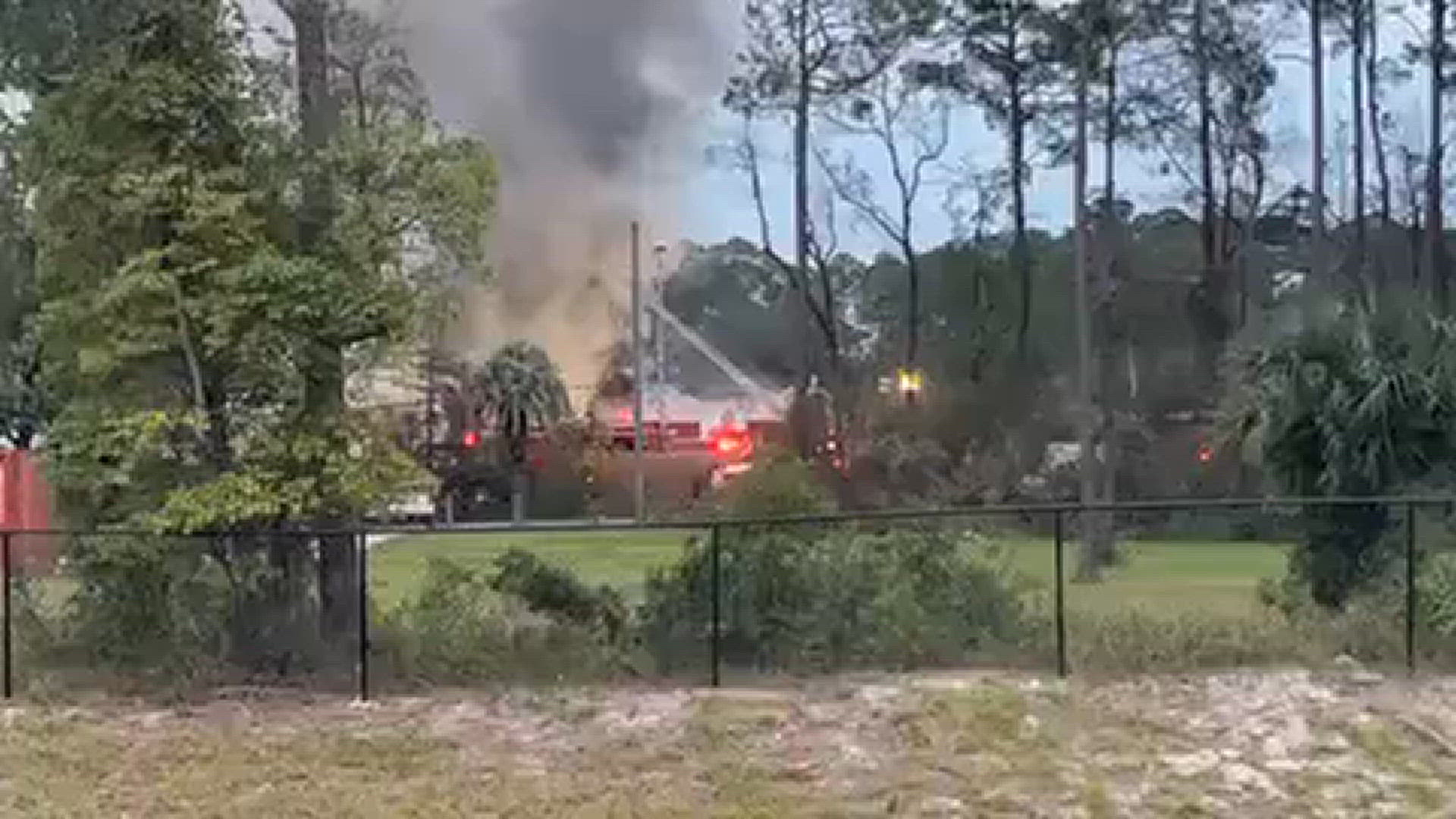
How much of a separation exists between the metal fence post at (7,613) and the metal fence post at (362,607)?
1.79 m

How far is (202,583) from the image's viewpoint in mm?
9172

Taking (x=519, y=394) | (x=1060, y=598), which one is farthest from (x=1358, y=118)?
(x=1060, y=598)

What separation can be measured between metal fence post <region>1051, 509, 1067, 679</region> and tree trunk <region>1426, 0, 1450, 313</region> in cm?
2511

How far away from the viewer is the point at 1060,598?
372 inches

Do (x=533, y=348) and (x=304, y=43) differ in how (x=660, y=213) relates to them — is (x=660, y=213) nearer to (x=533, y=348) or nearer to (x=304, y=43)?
(x=533, y=348)

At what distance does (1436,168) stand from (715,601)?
92.6 feet

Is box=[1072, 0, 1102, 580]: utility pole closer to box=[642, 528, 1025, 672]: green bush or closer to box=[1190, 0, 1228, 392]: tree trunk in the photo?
box=[1190, 0, 1228, 392]: tree trunk

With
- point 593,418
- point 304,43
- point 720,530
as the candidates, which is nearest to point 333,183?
point 304,43

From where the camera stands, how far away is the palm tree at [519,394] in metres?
34.0

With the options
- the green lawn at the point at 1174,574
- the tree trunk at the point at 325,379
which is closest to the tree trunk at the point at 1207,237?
the green lawn at the point at 1174,574

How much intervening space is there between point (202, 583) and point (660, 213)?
91.3ft

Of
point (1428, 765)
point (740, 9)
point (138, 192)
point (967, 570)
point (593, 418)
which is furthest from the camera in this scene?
point (593, 418)

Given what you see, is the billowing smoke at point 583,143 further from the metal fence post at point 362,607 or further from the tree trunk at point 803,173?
the metal fence post at point 362,607

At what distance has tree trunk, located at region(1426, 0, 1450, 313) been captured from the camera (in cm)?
3231
